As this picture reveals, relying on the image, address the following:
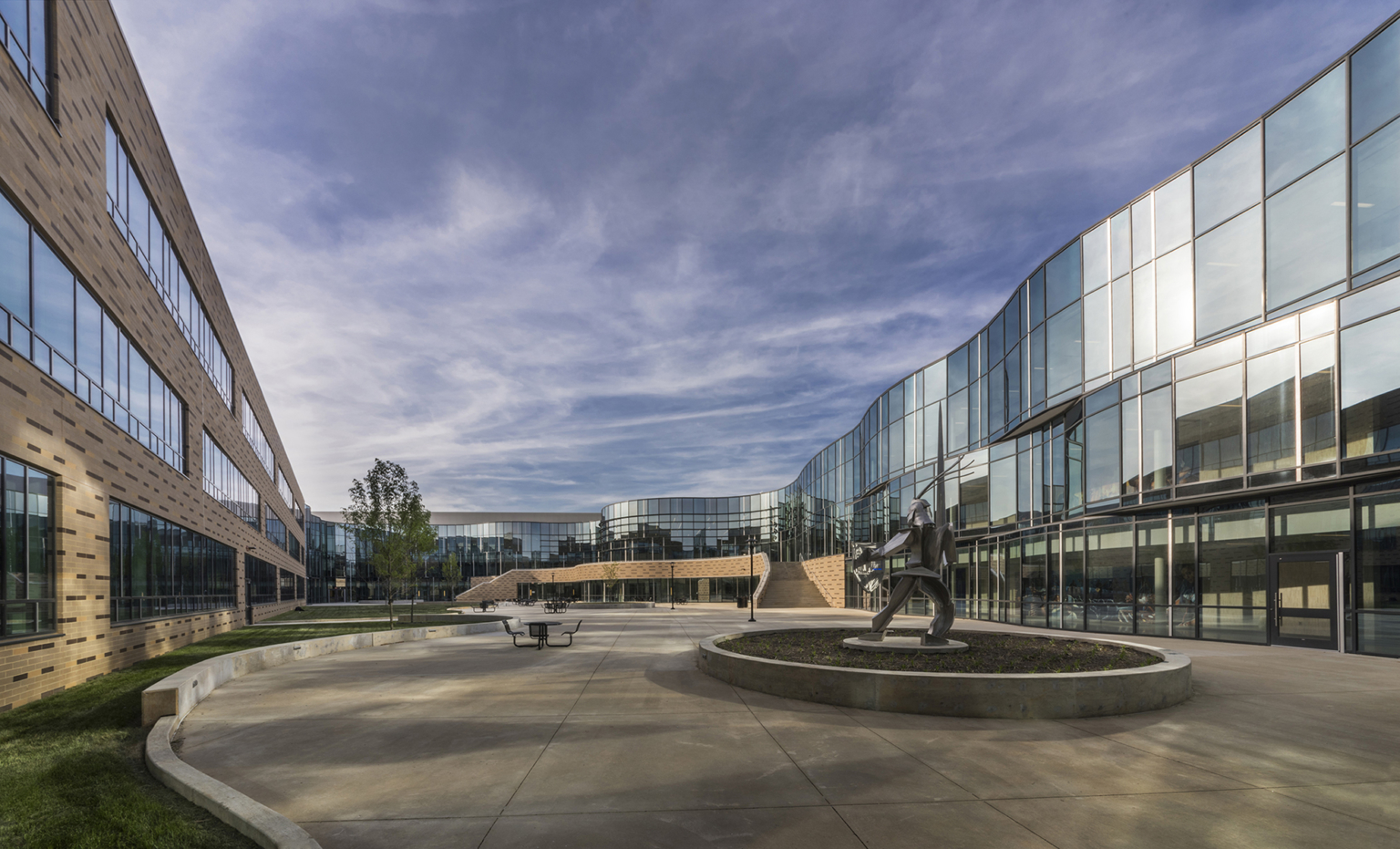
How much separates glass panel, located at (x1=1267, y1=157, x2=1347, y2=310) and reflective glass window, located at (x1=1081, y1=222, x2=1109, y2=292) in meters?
5.40

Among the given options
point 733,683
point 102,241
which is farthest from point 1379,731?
point 102,241

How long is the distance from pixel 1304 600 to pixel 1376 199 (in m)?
9.50

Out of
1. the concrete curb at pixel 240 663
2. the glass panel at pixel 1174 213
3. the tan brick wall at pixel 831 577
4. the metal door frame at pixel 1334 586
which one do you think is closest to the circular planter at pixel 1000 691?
the concrete curb at pixel 240 663

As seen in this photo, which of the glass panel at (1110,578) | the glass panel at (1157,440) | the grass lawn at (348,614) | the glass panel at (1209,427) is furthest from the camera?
the grass lawn at (348,614)

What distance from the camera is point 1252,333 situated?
61.5 ft

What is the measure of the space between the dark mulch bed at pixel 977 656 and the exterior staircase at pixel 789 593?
100 ft

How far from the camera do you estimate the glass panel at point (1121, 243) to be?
2309cm

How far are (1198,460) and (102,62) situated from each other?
27.5 metres

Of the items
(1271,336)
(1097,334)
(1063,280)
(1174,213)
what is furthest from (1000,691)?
(1063,280)

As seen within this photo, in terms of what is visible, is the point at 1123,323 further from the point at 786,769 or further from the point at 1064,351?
the point at 786,769

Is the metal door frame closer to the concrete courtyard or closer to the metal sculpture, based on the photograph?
the concrete courtyard

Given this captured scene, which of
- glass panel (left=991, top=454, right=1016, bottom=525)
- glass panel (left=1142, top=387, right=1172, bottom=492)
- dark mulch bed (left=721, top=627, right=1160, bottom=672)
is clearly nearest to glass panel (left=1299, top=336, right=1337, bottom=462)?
glass panel (left=1142, top=387, right=1172, bottom=492)

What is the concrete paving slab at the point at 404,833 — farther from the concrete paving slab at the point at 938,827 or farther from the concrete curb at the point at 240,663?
the concrete curb at the point at 240,663

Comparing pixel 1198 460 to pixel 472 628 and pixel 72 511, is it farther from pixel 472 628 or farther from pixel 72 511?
pixel 72 511
